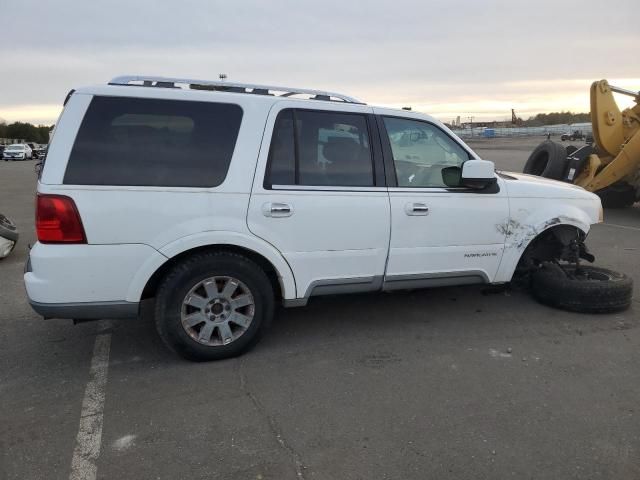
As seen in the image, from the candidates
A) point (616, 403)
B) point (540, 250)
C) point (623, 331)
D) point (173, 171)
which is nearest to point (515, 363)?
point (616, 403)

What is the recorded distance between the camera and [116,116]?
3256 millimetres

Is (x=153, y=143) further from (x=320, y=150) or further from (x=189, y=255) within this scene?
(x=320, y=150)

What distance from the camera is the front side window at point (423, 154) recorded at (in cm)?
403

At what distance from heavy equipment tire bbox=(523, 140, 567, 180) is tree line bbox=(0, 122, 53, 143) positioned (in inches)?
3594

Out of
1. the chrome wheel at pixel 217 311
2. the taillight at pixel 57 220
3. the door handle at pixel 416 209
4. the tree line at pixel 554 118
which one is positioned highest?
the tree line at pixel 554 118

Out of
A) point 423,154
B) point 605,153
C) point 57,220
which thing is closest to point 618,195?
point 605,153

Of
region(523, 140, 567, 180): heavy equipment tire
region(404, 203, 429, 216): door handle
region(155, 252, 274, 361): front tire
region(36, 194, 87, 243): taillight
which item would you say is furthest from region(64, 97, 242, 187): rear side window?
region(523, 140, 567, 180): heavy equipment tire

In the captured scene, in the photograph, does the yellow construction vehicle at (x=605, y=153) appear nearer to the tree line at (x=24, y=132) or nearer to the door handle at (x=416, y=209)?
the door handle at (x=416, y=209)

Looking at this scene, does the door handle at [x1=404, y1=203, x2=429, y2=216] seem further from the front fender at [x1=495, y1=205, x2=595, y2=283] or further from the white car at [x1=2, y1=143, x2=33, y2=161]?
the white car at [x1=2, y1=143, x2=33, y2=161]

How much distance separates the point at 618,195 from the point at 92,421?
1188 cm

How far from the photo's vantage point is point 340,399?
3.16 metres

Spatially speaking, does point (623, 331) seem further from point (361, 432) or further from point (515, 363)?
point (361, 432)

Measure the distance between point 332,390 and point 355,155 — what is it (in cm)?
178

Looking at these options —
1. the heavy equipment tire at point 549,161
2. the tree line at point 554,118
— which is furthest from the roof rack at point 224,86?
the tree line at point 554,118
